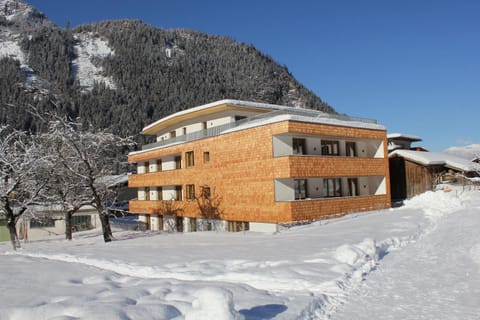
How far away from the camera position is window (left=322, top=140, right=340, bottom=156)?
2764cm

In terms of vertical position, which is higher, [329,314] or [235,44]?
[235,44]

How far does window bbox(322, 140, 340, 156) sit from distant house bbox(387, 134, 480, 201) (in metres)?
10.4

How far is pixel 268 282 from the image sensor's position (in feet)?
30.6

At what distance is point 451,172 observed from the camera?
3603 centimetres

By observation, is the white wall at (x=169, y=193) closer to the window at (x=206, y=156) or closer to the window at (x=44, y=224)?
the window at (x=206, y=156)

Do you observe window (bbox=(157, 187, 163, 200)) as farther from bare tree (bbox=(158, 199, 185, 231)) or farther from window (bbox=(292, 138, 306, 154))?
window (bbox=(292, 138, 306, 154))

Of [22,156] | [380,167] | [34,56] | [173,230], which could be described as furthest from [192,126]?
[34,56]

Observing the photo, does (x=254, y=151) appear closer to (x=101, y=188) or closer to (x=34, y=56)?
(x=101, y=188)

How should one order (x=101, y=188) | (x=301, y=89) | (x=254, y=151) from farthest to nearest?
(x=301, y=89) < (x=101, y=188) < (x=254, y=151)

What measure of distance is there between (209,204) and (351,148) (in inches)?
456

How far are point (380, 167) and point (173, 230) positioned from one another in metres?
18.6

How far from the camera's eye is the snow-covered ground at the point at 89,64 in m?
165

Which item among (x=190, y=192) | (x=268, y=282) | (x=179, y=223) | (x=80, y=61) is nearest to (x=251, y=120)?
(x=190, y=192)

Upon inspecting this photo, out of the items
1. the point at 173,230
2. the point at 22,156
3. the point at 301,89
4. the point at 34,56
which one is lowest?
the point at 173,230
